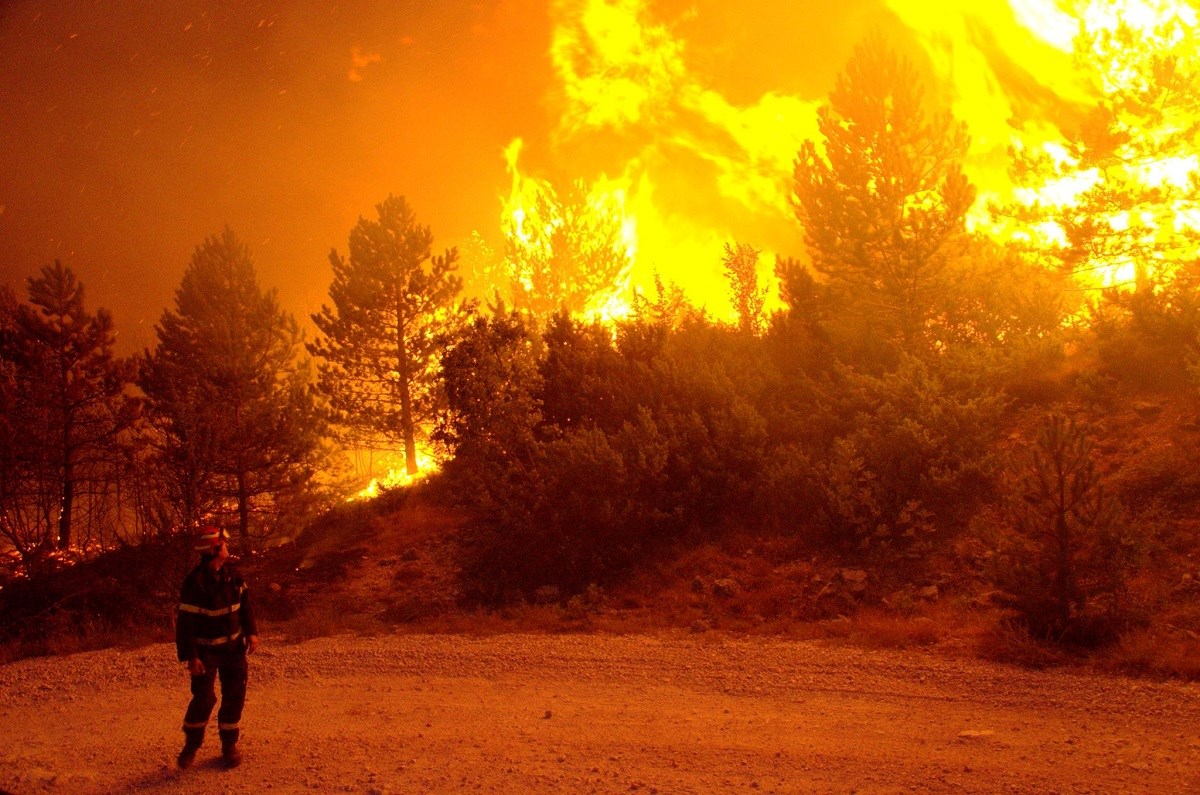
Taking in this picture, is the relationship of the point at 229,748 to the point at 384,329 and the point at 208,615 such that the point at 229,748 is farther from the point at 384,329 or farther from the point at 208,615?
the point at 384,329

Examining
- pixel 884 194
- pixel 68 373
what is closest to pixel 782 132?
pixel 884 194

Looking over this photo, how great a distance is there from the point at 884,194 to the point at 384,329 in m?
20.1

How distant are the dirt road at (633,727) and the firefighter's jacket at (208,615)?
96cm

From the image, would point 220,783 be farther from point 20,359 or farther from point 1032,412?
point 20,359

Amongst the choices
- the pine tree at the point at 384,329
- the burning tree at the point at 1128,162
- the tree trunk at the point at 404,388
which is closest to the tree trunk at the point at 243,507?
the pine tree at the point at 384,329

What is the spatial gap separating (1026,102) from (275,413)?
27018mm

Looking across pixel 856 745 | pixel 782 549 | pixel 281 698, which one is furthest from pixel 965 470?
pixel 281 698

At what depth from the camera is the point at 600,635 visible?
34.0 ft

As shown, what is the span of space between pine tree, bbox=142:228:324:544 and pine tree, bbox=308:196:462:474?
1.71 m

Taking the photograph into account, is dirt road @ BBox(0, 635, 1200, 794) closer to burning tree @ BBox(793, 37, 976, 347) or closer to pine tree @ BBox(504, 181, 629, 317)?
burning tree @ BBox(793, 37, 976, 347)

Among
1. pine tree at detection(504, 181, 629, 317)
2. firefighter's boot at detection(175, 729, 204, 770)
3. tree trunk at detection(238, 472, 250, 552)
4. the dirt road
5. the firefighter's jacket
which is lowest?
the dirt road

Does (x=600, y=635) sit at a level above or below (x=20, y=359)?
below

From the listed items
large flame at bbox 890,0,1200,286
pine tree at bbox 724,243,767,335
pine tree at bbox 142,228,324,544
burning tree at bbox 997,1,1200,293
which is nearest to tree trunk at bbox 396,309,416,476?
pine tree at bbox 142,228,324,544

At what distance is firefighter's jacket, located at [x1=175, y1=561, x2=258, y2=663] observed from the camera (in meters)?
6.50
